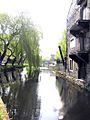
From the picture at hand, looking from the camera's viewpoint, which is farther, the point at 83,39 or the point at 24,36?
the point at 24,36

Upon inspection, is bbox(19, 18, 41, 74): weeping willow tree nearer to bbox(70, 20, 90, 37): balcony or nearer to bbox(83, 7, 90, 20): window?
bbox(70, 20, 90, 37): balcony

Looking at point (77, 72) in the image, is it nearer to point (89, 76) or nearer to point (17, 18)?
point (89, 76)

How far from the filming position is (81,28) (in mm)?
33219

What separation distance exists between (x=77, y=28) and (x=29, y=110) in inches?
745

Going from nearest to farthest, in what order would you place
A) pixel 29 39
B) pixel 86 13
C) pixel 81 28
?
1. pixel 86 13
2. pixel 81 28
3. pixel 29 39

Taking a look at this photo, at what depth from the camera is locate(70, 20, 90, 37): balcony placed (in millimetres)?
30897

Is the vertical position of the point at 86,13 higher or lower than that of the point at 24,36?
higher

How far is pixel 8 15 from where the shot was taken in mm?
48312

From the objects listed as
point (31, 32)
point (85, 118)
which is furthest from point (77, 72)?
point (85, 118)

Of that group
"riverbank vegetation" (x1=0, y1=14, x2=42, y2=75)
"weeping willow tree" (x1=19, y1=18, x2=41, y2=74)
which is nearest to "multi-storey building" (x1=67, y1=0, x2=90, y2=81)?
"weeping willow tree" (x1=19, y1=18, x2=41, y2=74)

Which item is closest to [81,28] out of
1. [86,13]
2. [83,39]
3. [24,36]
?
[83,39]

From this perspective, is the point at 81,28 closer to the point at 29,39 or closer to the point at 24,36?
the point at 29,39

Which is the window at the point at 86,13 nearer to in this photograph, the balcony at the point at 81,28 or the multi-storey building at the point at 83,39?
the multi-storey building at the point at 83,39

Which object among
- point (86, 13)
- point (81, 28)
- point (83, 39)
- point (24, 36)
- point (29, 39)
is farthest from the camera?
point (29, 39)
